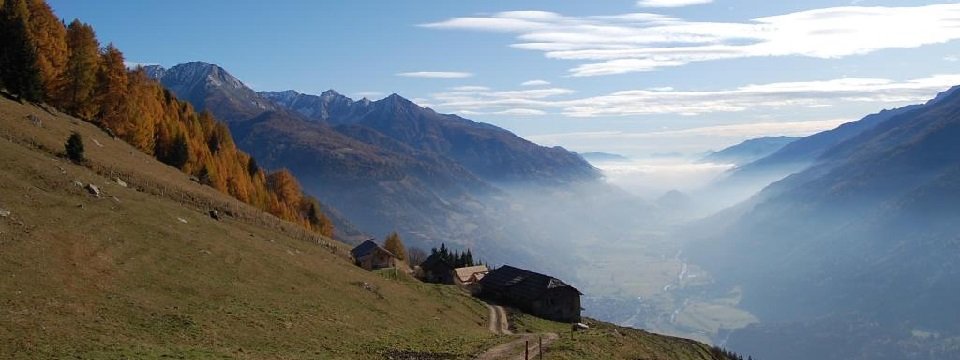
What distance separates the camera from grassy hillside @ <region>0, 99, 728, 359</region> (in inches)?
1415

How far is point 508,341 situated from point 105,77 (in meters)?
91.1

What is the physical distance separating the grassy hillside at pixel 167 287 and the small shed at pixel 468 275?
95.3 ft

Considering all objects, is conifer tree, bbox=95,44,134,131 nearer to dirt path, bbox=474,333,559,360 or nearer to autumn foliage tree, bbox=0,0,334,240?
autumn foliage tree, bbox=0,0,334,240

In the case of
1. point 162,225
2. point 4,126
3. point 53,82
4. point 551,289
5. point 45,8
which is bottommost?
point 551,289

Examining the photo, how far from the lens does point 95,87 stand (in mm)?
109938

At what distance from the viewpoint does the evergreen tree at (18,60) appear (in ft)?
288

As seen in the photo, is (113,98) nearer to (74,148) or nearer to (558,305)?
(74,148)

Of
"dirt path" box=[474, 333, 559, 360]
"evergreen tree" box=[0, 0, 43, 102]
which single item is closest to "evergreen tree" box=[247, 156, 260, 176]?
"evergreen tree" box=[0, 0, 43, 102]

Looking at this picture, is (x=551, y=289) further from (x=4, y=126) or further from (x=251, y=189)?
(x=251, y=189)

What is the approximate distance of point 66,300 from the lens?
1481 inches

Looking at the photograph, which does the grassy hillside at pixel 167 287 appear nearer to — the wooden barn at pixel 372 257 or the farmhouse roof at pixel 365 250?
the wooden barn at pixel 372 257

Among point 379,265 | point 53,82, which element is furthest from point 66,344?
point 53,82

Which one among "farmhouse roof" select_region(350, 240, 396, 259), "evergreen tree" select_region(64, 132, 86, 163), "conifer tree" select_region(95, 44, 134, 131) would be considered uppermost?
"conifer tree" select_region(95, 44, 134, 131)

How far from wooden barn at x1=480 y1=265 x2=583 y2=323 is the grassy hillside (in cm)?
1833
